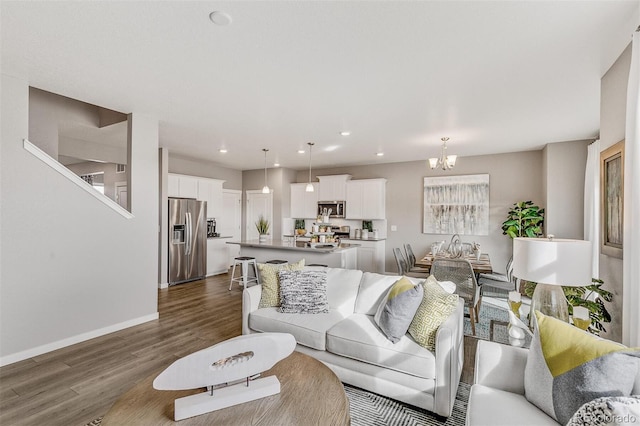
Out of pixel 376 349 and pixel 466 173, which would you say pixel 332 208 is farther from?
pixel 376 349

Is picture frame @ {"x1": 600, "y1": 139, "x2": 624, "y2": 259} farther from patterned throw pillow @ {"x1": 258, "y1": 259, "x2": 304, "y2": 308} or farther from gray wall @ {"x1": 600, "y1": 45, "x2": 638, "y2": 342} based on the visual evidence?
patterned throw pillow @ {"x1": 258, "y1": 259, "x2": 304, "y2": 308}

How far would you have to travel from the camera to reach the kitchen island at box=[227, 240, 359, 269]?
202 inches

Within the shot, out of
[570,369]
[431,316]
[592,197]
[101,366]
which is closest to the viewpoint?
[570,369]

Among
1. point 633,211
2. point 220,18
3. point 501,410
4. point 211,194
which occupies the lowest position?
point 501,410

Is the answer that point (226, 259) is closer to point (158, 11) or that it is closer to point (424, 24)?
point (158, 11)

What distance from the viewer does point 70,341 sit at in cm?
326

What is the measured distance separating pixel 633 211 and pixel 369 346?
189 cm

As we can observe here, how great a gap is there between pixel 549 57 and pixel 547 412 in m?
2.51

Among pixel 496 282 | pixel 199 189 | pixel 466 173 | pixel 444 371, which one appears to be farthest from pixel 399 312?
pixel 199 189

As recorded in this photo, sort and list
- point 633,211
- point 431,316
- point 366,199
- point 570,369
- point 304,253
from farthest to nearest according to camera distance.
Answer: point 366,199 < point 304,253 < point 431,316 < point 633,211 < point 570,369

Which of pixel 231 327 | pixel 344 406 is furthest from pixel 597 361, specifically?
pixel 231 327

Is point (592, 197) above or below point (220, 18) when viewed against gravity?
below

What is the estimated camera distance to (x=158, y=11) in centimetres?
192

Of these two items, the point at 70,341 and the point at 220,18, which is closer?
the point at 220,18
